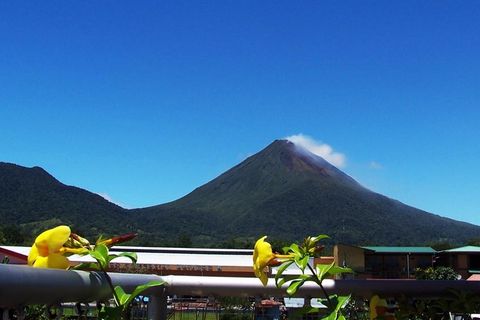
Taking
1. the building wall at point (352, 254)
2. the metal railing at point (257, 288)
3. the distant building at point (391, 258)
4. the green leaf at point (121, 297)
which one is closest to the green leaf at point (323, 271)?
the metal railing at point (257, 288)

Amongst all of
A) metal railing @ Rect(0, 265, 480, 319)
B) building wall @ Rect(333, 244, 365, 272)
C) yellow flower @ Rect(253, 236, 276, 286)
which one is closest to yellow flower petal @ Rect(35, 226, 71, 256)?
metal railing @ Rect(0, 265, 480, 319)

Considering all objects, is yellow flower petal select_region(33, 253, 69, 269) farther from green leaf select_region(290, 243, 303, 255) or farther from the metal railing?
green leaf select_region(290, 243, 303, 255)

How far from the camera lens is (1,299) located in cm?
88

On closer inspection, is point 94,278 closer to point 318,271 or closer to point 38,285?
point 38,285

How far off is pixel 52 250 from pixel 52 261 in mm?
21

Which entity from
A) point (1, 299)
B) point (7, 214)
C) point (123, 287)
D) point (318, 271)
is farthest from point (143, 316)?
point (7, 214)

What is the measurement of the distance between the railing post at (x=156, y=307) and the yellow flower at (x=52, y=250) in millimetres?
649

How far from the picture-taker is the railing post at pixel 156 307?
1.80 meters

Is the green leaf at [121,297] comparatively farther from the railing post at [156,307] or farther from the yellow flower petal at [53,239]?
the railing post at [156,307]

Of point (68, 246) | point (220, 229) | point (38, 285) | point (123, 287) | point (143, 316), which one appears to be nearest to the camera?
point (38, 285)

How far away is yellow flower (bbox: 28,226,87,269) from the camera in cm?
117

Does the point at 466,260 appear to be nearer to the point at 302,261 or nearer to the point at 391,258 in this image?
the point at 391,258

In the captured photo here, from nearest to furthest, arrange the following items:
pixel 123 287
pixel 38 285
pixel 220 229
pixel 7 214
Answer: pixel 38 285 → pixel 123 287 → pixel 7 214 → pixel 220 229

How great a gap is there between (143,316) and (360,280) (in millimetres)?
642
